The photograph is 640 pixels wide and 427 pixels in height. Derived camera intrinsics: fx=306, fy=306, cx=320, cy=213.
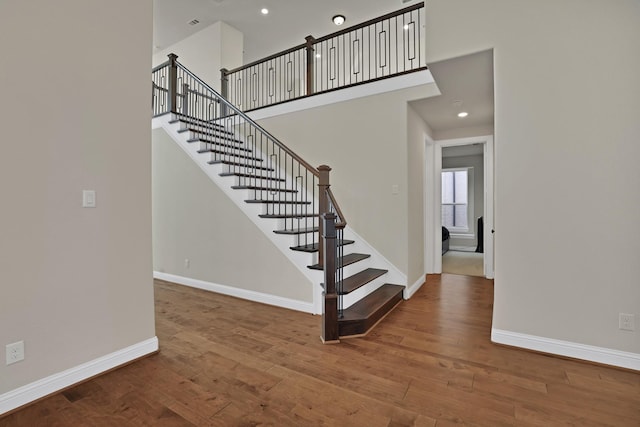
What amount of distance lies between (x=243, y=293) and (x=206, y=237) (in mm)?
967

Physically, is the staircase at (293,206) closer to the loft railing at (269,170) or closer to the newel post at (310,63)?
the loft railing at (269,170)

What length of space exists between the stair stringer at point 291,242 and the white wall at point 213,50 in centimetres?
247

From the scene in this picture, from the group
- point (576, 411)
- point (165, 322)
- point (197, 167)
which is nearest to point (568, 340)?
point (576, 411)

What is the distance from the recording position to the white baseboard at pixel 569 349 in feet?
7.39

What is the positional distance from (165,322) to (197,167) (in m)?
2.13

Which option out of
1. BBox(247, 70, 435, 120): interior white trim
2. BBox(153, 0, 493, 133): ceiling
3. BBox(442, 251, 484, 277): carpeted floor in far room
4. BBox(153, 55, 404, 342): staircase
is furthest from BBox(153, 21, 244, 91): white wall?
BBox(442, 251, 484, 277): carpeted floor in far room

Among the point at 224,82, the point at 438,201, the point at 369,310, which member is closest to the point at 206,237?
the point at 369,310

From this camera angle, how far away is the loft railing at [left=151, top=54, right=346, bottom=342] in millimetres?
2892

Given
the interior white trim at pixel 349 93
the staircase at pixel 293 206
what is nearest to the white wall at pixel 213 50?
the staircase at pixel 293 206

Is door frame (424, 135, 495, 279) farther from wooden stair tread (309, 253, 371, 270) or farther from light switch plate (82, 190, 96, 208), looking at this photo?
light switch plate (82, 190, 96, 208)

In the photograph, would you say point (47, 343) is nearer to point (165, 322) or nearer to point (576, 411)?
point (165, 322)

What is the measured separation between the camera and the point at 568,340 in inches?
96.0

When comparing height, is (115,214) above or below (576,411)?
above

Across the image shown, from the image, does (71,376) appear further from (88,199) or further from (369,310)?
(369,310)
